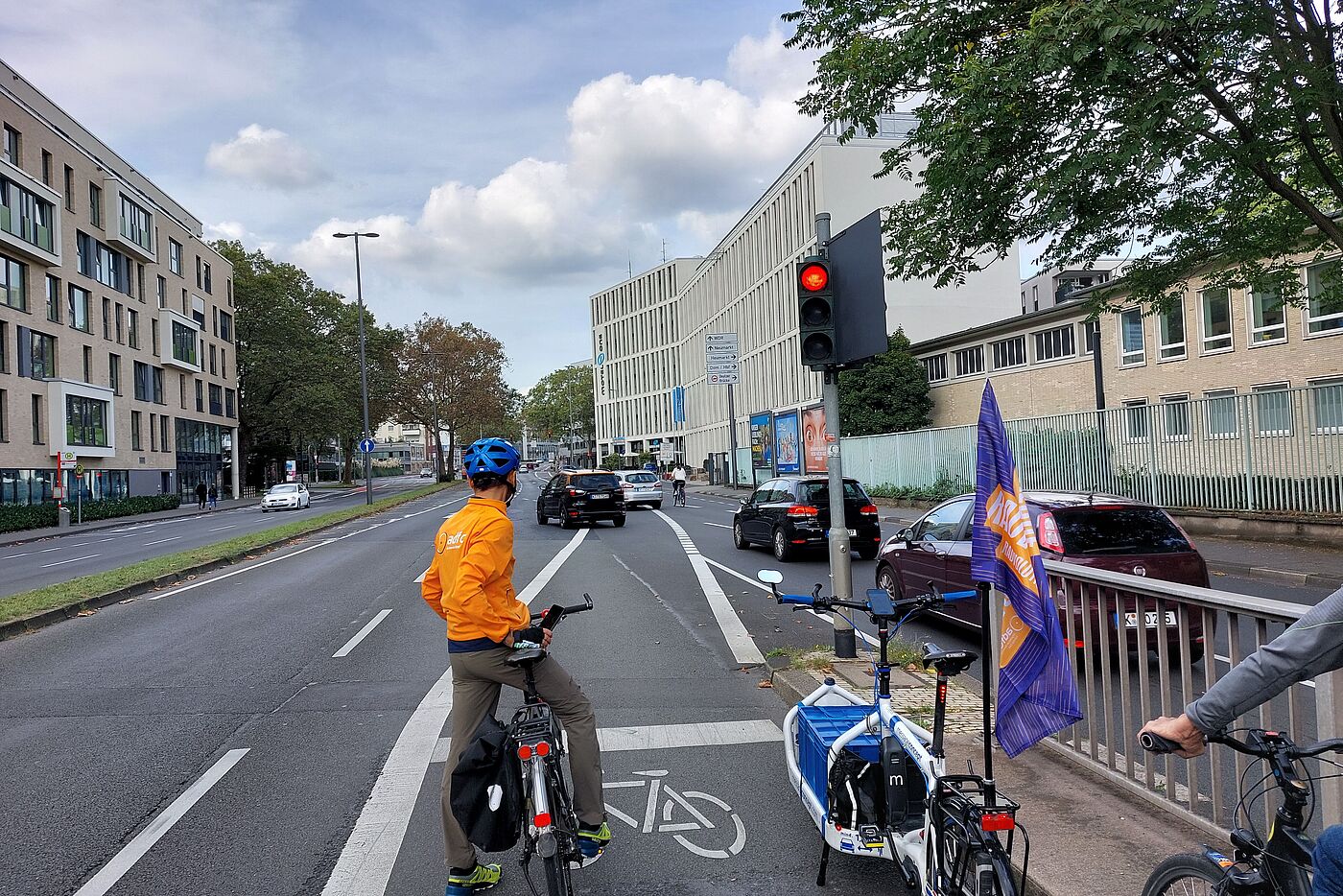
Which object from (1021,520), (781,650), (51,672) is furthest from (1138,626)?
(51,672)

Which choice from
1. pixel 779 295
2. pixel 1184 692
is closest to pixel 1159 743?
pixel 1184 692

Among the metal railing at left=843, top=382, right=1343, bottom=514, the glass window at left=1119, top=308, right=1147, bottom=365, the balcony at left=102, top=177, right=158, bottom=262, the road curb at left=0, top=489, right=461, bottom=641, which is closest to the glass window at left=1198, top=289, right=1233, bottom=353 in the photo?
the glass window at left=1119, top=308, right=1147, bottom=365

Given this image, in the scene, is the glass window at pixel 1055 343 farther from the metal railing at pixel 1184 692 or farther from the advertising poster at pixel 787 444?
the metal railing at pixel 1184 692

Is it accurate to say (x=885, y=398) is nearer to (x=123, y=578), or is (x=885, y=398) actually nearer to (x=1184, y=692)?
(x=123, y=578)

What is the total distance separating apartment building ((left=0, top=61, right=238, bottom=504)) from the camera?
1517 inches

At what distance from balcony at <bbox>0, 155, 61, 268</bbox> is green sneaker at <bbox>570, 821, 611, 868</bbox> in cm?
4361

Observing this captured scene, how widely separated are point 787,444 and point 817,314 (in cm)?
3991

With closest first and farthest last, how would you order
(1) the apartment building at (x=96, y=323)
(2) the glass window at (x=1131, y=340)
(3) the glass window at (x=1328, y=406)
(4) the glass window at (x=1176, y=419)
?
(3) the glass window at (x=1328, y=406), (4) the glass window at (x=1176, y=419), (2) the glass window at (x=1131, y=340), (1) the apartment building at (x=96, y=323)

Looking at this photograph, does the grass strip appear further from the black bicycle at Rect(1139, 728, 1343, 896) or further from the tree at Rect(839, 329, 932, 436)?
the tree at Rect(839, 329, 932, 436)

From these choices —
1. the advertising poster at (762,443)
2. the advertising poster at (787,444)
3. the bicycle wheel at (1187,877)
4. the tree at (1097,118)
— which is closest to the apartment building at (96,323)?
the advertising poster at (787,444)

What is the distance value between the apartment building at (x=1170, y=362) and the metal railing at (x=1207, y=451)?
46mm

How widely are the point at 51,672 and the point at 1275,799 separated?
31.0ft

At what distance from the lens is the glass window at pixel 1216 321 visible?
86.8 feet

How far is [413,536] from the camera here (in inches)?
895
